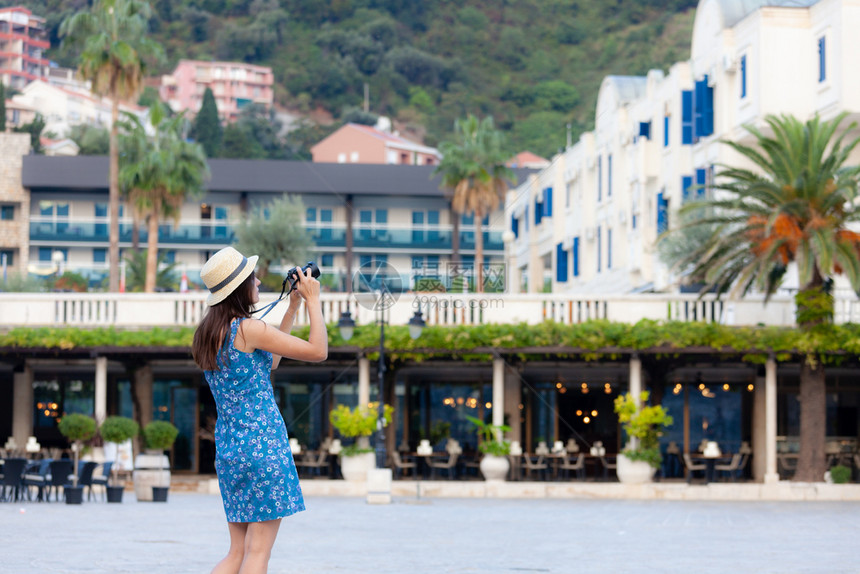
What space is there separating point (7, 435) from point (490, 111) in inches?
3724

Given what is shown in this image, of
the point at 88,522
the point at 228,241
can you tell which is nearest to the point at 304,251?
the point at 228,241

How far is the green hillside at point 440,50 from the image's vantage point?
4535 inches

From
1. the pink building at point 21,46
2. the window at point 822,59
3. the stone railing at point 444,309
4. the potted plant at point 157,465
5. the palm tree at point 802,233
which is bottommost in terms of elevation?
the potted plant at point 157,465

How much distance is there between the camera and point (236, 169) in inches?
2603

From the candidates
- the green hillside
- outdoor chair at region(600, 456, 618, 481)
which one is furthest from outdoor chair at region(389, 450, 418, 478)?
the green hillside

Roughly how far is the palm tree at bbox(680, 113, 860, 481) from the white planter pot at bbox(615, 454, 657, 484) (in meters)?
3.12

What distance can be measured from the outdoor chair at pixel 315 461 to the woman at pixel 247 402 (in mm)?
23632

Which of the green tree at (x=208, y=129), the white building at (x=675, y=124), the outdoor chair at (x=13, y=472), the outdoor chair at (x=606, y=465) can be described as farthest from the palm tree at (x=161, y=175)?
the green tree at (x=208, y=129)

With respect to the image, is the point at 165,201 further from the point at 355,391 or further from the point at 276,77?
the point at 276,77

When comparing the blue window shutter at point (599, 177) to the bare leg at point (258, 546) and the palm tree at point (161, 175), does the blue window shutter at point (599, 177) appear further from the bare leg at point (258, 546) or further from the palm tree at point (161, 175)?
the bare leg at point (258, 546)

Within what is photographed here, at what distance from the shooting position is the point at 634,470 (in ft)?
91.1

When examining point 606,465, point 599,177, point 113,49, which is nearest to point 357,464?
point 606,465

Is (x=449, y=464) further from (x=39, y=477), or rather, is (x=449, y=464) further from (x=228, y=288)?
(x=228, y=288)

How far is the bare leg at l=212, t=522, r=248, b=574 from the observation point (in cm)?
594
